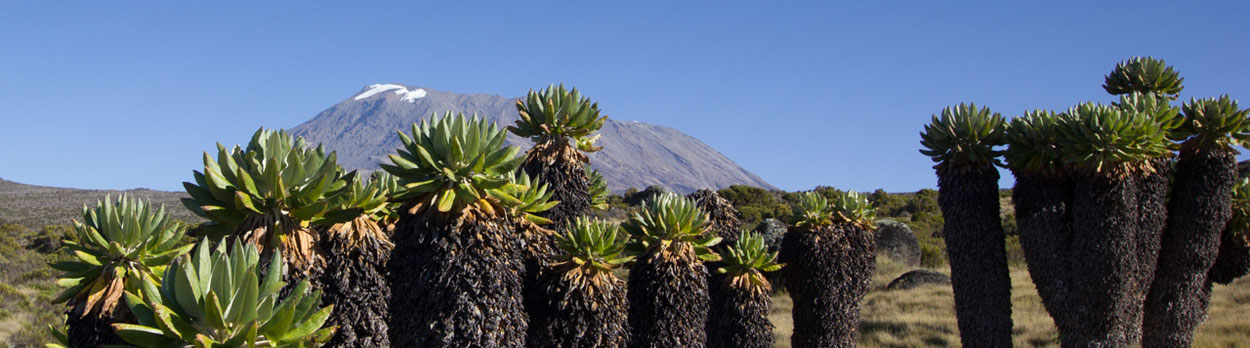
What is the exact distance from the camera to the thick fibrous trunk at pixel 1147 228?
36.5 ft

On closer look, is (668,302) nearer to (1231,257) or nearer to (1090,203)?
(1090,203)

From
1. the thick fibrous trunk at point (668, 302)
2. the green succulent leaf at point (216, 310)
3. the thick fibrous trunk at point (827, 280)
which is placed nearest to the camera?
the green succulent leaf at point (216, 310)

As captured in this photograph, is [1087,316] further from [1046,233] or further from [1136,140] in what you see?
[1136,140]

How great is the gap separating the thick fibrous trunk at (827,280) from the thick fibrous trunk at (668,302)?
3.64 meters

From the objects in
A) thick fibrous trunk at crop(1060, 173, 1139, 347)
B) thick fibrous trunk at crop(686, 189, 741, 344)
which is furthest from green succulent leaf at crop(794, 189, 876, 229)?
thick fibrous trunk at crop(1060, 173, 1139, 347)

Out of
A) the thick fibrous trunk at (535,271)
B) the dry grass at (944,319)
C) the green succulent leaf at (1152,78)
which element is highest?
the green succulent leaf at (1152,78)

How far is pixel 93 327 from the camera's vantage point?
6.32 metres

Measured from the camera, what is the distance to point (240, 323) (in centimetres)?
437

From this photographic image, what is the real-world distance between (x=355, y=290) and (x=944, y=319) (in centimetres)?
1837

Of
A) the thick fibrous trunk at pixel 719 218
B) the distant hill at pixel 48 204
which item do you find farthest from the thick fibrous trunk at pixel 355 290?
the distant hill at pixel 48 204

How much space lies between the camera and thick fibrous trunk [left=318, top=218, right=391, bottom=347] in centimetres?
690

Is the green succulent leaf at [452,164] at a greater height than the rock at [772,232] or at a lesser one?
lesser

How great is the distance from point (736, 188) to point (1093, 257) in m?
38.4

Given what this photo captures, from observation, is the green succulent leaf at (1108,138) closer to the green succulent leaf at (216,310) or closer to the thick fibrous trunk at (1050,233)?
the thick fibrous trunk at (1050,233)
